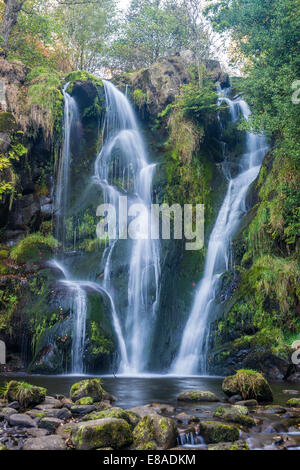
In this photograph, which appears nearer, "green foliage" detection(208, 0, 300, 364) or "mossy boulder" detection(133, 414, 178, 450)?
"mossy boulder" detection(133, 414, 178, 450)

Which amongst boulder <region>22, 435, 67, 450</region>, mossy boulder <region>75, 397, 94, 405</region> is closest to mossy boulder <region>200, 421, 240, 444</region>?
boulder <region>22, 435, 67, 450</region>

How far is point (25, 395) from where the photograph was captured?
5.45 meters

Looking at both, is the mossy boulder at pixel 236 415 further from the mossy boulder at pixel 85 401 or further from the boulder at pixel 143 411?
the mossy boulder at pixel 85 401

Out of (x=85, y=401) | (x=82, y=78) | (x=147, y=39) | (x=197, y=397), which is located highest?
(x=147, y=39)

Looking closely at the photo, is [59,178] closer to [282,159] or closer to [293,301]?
[282,159]

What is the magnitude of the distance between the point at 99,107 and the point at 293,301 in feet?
38.3

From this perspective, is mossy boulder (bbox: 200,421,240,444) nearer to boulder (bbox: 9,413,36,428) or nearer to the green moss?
boulder (bbox: 9,413,36,428)

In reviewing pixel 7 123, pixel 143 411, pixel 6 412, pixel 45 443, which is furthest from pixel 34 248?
pixel 45 443

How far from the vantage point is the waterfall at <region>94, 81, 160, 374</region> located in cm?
1068

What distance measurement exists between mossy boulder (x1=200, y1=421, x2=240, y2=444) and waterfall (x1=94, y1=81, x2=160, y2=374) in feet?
19.7

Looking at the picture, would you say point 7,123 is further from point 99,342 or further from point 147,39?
point 147,39

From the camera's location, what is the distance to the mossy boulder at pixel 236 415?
467cm

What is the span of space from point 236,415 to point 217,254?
7.43 metres

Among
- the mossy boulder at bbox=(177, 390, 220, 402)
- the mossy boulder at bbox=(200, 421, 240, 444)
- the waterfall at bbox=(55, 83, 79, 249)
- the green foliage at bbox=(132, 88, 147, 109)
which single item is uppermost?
the green foliage at bbox=(132, 88, 147, 109)
